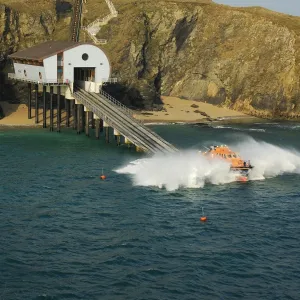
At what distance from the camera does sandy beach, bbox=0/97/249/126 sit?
114 m

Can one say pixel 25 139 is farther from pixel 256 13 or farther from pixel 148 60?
pixel 256 13

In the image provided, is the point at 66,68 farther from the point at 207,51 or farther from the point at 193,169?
the point at 207,51

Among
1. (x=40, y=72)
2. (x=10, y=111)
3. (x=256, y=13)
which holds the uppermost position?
(x=256, y=13)

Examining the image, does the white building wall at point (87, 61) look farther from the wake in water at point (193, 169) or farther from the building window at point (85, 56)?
the wake in water at point (193, 169)

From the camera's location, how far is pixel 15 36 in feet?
413

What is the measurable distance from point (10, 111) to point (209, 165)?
5857 centimetres

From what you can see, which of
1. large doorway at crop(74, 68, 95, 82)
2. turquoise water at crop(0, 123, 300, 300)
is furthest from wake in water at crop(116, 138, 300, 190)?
large doorway at crop(74, 68, 95, 82)

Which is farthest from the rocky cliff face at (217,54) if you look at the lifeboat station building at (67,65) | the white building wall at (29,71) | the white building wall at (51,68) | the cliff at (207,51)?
the white building wall at (51,68)

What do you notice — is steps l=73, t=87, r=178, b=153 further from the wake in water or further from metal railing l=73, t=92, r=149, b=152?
the wake in water

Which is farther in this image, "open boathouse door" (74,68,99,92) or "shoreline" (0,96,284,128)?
"shoreline" (0,96,284,128)

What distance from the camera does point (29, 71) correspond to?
10606 cm

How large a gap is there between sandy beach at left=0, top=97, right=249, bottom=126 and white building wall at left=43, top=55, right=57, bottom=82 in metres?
14.6

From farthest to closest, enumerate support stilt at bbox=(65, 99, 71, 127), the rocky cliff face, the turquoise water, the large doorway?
the rocky cliff face < support stilt at bbox=(65, 99, 71, 127) < the large doorway < the turquoise water

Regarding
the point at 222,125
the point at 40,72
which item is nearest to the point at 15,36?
the point at 40,72
